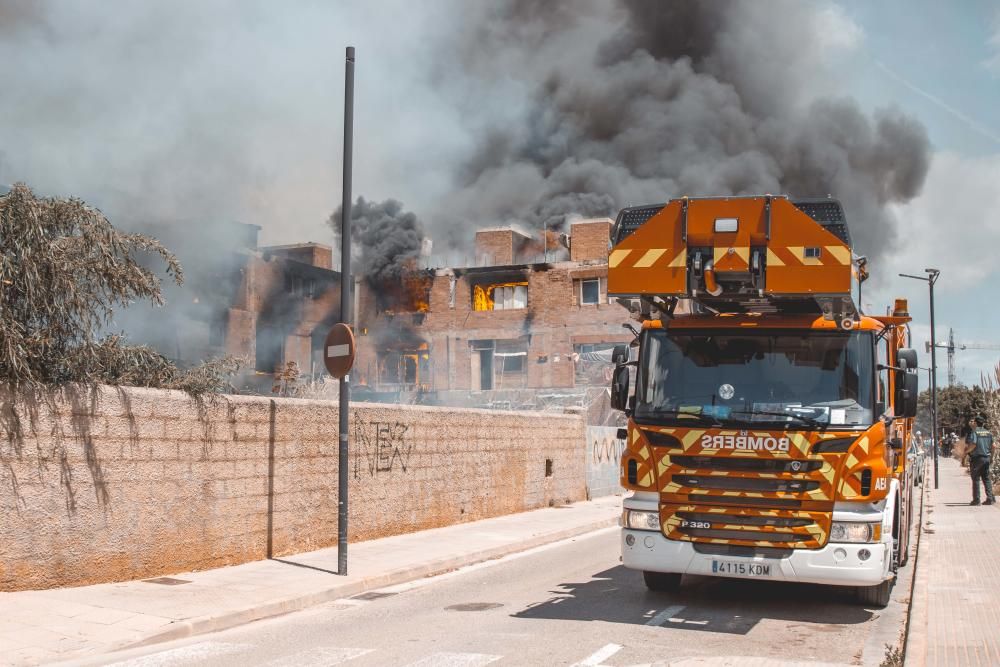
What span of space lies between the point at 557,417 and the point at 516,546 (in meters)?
7.37

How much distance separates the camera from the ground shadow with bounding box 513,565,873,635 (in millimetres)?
8312

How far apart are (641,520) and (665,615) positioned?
2.76ft

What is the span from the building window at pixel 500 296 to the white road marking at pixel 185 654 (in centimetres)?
4430

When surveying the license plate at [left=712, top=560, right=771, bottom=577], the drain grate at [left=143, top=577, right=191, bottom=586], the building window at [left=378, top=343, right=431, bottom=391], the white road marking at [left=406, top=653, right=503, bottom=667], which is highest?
the building window at [left=378, top=343, right=431, bottom=391]

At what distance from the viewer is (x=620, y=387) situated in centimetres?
879

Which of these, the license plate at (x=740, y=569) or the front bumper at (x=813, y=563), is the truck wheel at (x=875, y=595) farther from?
the license plate at (x=740, y=569)

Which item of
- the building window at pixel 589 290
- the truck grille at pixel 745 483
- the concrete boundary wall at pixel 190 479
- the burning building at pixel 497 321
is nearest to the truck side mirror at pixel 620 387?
the truck grille at pixel 745 483

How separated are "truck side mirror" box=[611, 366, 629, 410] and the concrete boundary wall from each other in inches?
166

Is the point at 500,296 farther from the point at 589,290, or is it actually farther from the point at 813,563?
the point at 813,563

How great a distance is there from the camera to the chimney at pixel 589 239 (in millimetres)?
48156

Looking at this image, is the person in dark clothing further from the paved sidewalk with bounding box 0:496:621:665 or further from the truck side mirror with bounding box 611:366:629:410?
the truck side mirror with bounding box 611:366:629:410

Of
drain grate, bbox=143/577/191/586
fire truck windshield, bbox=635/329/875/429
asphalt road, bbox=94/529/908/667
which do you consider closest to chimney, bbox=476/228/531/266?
asphalt road, bbox=94/529/908/667

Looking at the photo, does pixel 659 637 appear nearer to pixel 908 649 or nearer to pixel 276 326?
pixel 908 649

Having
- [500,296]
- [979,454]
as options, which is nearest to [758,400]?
[979,454]
